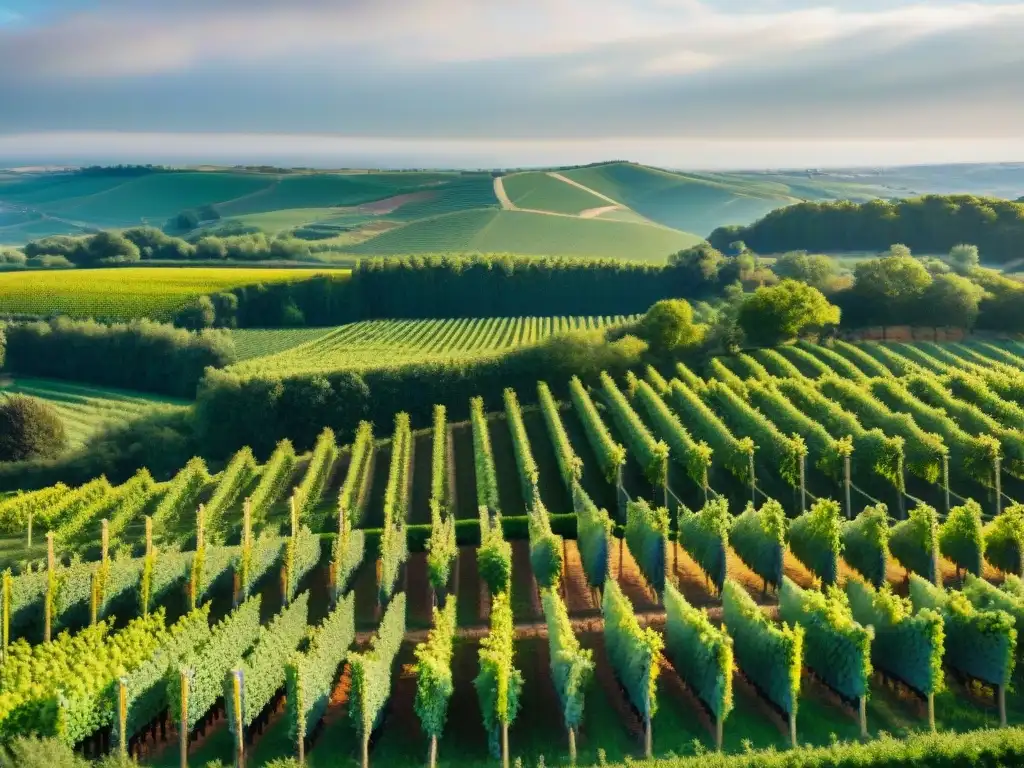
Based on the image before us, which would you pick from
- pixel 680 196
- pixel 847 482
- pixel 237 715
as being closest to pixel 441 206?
pixel 680 196

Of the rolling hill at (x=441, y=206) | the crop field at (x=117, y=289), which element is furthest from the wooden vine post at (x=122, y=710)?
the rolling hill at (x=441, y=206)

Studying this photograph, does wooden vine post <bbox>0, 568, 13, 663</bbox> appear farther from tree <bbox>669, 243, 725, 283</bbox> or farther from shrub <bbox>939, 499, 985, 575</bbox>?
tree <bbox>669, 243, 725, 283</bbox>

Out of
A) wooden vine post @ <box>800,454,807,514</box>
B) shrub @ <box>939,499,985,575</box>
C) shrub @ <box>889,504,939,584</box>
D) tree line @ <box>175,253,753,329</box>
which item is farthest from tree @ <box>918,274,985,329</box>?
shrub @ <box>889,504,939,584</box>

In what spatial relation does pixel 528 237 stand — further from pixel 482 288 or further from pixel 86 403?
pixel 86 403

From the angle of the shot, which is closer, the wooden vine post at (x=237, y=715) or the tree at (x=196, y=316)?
the wooden vine post at (x=237, y=715)

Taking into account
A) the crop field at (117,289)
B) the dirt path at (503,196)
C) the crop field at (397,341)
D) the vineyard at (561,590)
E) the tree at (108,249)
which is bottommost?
the vineyard at (561,590)

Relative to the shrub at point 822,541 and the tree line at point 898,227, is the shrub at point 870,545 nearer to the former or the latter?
the shrub at point 822,541
